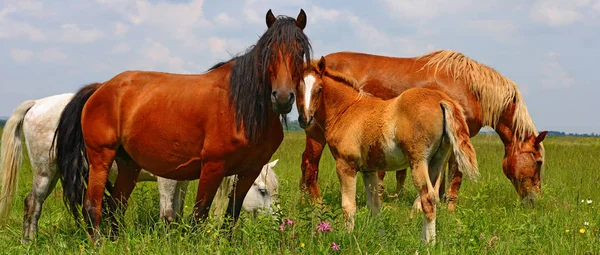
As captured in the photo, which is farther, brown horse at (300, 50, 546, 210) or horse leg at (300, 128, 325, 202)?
horse leg at (300, 128, 325, 202)

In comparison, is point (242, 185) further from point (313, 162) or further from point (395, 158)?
point (313, 162)

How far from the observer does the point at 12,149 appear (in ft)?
21.5

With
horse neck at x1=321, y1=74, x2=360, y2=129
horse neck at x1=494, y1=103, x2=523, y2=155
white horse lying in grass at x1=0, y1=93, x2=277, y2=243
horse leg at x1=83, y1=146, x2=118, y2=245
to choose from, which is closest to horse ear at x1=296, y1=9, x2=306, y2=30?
horse neck at x1=321, y1=74, x2=360, y2=129

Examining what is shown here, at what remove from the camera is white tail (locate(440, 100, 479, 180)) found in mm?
4812

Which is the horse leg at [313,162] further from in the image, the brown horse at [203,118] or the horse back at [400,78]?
the brown horse at [203,118]

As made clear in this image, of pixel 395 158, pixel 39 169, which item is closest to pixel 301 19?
pixel 395 158

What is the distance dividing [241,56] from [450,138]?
1911 mm

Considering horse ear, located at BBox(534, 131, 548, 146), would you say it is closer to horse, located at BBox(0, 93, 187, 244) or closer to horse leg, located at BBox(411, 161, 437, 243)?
horse leg, located at BBox(411, 161, 437, 243)

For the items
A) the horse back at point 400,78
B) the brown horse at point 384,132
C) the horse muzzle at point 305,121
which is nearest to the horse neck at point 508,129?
the horse back at point 400,78

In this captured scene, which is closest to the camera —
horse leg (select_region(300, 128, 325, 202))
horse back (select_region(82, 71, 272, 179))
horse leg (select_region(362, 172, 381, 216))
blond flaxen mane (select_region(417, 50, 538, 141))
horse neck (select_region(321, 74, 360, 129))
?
horse back (select_region(82, 71, 272, 179))

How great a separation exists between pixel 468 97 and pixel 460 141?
10.7 ft

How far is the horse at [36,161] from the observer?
20.0 feet

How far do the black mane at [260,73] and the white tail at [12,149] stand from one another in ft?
10.6

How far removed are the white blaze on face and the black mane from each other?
0.69m
